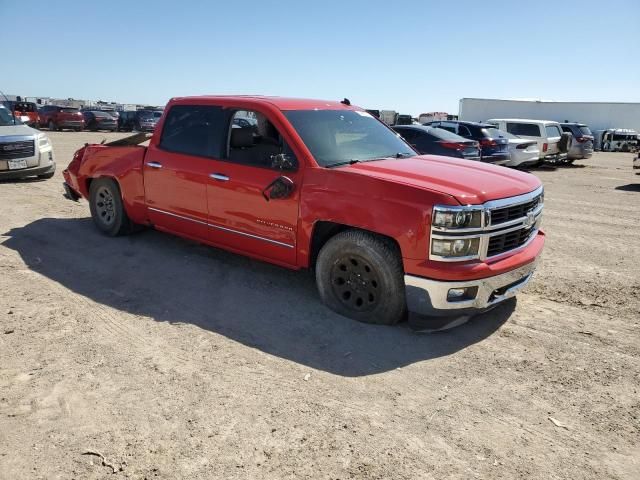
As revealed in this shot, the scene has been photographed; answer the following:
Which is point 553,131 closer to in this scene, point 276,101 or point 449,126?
point 449,126

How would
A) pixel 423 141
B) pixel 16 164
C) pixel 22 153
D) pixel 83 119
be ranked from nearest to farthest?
pixel 16 164
pixel 22 153
pixel 423 141
pixel 83 119

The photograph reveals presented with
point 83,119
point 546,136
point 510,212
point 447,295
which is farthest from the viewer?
point 83,119

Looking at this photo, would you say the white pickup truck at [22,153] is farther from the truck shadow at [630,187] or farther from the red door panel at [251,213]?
the truck shadow at [630,187]

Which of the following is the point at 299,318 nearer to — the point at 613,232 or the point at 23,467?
the point at 23,467

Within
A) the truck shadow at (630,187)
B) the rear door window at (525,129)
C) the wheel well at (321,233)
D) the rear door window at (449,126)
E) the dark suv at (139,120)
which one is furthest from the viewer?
the dark suv at (139,120)

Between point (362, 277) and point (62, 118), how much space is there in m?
33.3

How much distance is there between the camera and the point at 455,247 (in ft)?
12.1

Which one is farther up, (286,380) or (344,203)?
(344,203)

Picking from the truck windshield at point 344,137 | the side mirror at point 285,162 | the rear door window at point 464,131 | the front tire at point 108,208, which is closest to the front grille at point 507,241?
the truck windshield at point 344,137

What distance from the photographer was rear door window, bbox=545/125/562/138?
17.9 meters

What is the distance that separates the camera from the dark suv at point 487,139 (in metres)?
14.5

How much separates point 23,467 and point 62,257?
3.76 m

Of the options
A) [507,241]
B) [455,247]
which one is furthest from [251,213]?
[507,241]

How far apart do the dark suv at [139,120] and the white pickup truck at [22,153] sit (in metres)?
22.6
